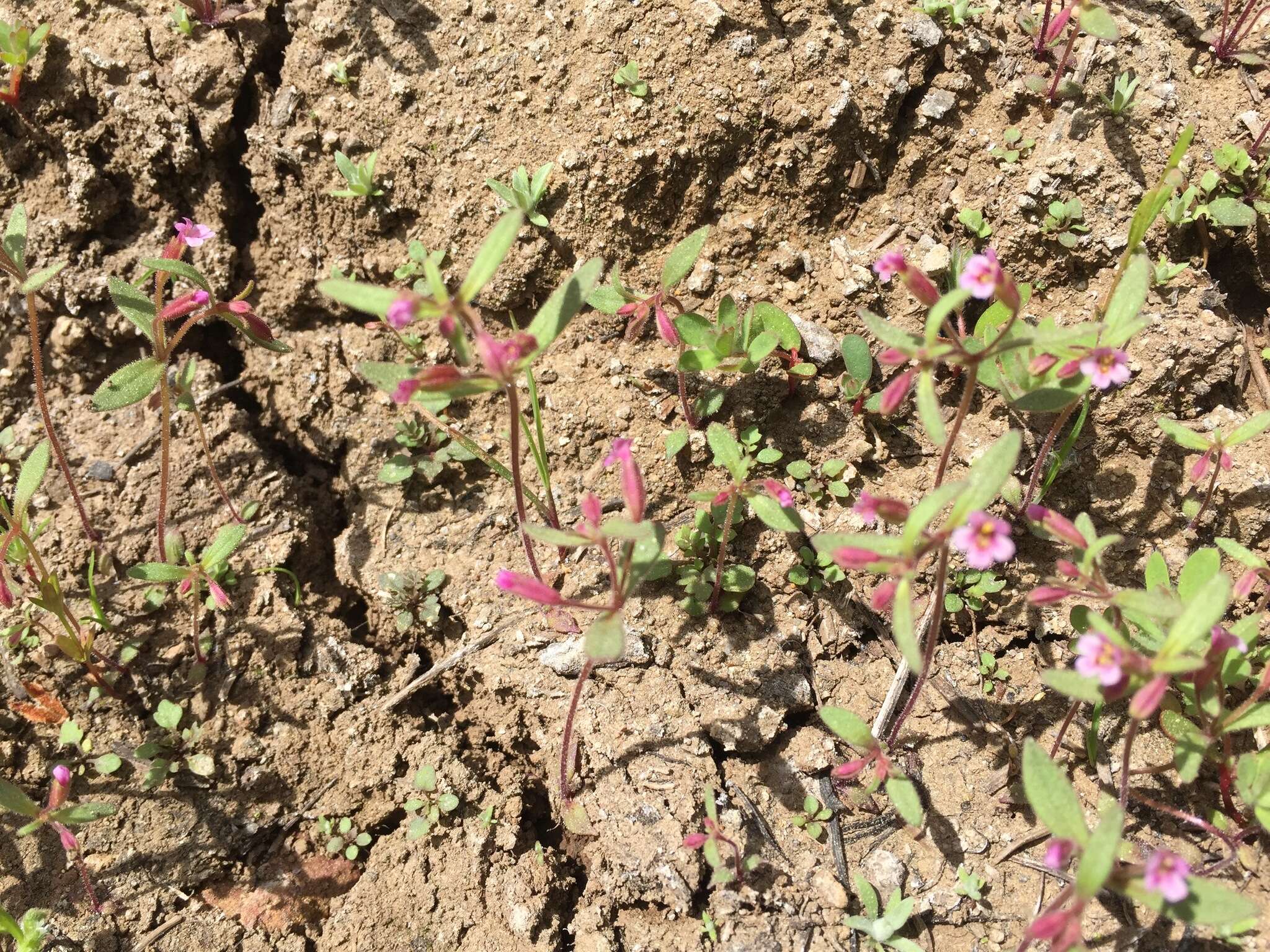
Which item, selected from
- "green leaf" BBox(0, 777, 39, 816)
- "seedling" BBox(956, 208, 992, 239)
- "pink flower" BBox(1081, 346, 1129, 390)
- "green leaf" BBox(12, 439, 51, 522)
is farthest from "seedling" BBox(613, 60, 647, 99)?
"green leaf" BBox(0, 777, 39, 816)

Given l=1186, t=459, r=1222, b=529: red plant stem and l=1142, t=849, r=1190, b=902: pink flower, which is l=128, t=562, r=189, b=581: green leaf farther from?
l=1186, t=459, r=1222, b=529: red plant stem

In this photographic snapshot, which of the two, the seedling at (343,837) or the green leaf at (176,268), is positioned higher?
the green leaf at (176,268)

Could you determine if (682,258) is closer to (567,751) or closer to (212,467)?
(567,751)

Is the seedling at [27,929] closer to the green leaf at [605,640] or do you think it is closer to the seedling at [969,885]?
the green leaf at [605,640]

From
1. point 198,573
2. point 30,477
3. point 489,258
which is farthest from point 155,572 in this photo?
point 489,258

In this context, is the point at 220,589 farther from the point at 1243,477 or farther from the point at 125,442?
the point at 1243,477

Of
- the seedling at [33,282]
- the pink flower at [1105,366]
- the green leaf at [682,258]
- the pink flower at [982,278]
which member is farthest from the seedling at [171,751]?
the pink flower at [1105,366]

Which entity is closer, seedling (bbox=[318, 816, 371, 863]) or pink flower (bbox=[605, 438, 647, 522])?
pink flower (bbox=[605, 438, 647, 522])
